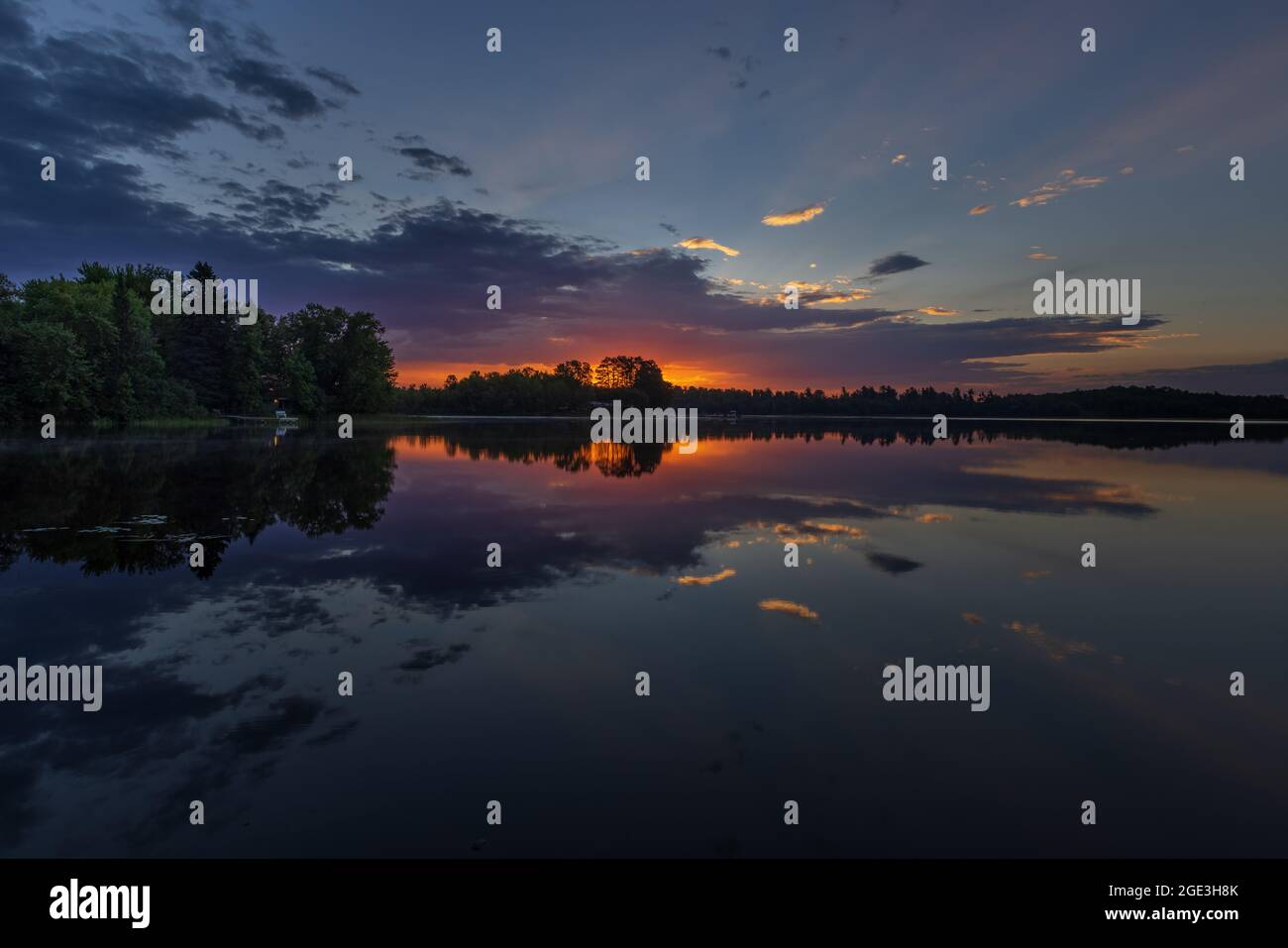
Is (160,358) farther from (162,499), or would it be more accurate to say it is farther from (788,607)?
(788,607)

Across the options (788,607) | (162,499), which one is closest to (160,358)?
(162,499)

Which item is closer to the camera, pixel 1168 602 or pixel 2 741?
pixel 2 741

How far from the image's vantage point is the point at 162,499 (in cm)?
2258

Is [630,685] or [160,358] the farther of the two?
[160,358]

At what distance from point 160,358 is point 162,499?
76.0m

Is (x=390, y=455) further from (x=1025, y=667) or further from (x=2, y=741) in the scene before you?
(x=1025, y=667)

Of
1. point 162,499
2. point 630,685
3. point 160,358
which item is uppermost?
point 160,358

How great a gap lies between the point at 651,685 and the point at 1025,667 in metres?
6.01

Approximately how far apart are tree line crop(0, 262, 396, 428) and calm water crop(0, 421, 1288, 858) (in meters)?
61.0

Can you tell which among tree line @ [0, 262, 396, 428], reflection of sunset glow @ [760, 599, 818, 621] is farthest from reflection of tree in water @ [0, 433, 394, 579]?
tree line @ [0, 262, 396, 428]
